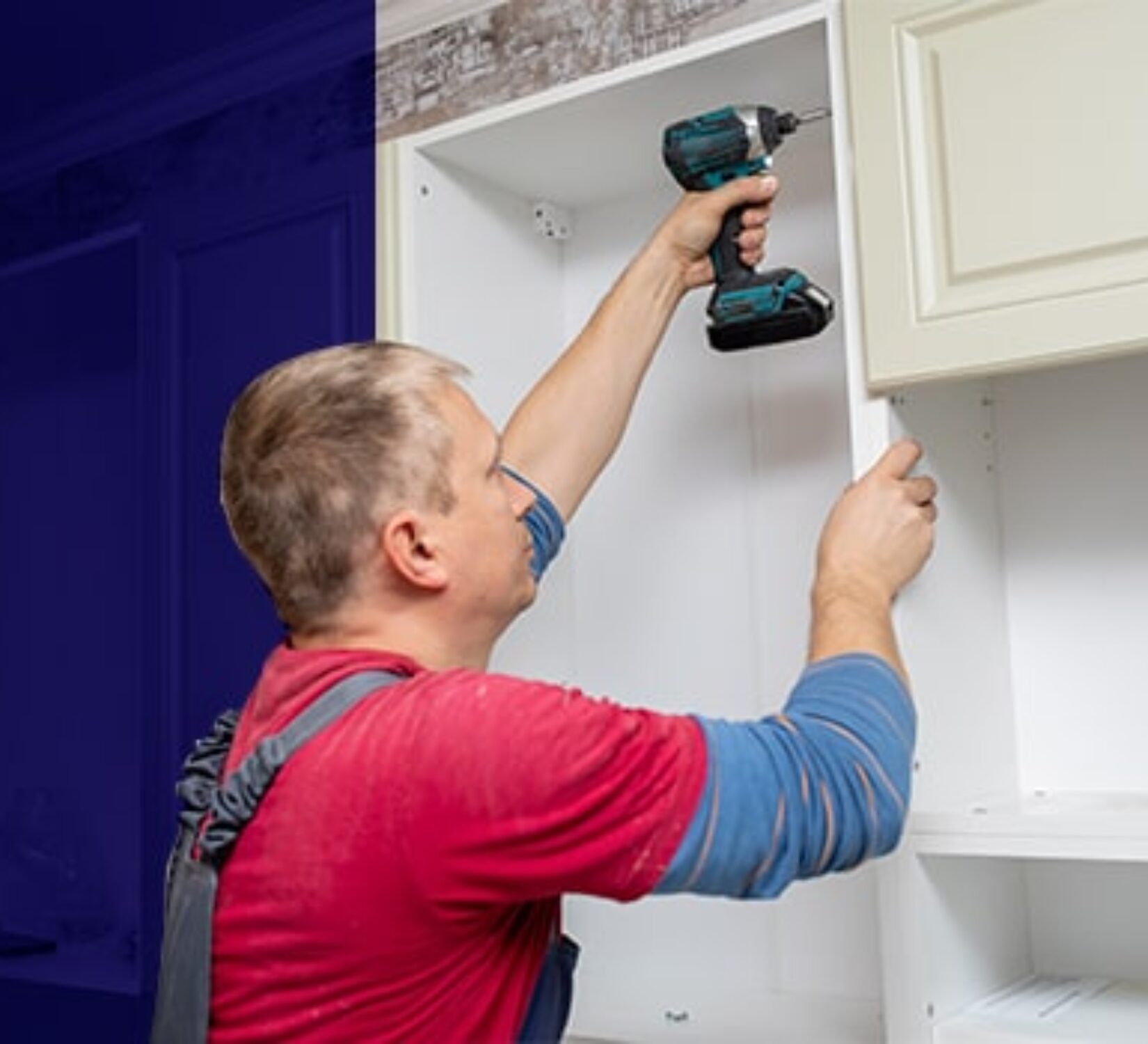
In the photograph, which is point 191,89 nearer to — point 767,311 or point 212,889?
point 767,311

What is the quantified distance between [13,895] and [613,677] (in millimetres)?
742

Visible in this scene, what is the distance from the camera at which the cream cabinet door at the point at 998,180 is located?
1.16m

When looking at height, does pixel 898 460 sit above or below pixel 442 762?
above

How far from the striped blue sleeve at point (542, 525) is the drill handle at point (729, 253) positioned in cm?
27

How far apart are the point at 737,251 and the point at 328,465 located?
0.54 meters

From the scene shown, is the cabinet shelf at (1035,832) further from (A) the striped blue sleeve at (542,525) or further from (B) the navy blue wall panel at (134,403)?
(B) the navy blue wall panel at (134,403)

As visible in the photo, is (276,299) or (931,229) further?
(276,299)

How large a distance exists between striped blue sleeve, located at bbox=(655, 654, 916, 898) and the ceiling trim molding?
1.05 metres

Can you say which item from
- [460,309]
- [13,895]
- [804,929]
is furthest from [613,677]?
[13,895]

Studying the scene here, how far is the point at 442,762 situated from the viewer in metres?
0.88

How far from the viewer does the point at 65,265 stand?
68.9 inches

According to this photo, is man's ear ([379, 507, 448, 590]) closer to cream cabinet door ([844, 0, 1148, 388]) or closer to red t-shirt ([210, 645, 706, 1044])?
red t-shirt ([210, 645, 706, 1044])

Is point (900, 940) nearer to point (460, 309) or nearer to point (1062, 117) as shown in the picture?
point (1062, 117)

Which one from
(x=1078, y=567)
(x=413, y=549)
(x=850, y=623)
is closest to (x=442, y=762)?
(x=413, y=549)
